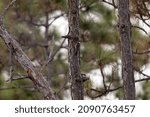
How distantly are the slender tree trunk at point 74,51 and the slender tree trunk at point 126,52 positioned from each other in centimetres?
27

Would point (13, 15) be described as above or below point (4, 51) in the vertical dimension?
above

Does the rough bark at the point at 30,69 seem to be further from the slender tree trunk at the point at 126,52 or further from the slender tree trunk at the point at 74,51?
the slender tree trunk at the point at 126,52

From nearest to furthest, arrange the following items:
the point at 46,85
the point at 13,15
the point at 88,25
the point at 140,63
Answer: the point at 46,85
the point at 140,63
the point at 88,25
the point at 13,15

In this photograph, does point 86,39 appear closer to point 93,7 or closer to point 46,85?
point 93,7

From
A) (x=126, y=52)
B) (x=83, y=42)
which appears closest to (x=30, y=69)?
(x=126, y=52)

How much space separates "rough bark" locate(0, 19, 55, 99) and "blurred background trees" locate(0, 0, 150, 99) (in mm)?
929

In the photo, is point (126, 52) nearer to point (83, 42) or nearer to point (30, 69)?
point (30, 69)

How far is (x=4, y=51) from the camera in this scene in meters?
6.46

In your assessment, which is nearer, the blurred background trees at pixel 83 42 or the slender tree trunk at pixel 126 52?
the slender tree trunk at pixel 126 52

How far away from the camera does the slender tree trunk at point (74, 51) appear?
2.36 metres

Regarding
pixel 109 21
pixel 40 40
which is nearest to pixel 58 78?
pixel 40 40

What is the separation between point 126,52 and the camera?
100 inches

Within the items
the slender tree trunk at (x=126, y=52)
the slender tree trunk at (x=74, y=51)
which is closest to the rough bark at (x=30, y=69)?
the slender tree trunk at (x=74, y=51)

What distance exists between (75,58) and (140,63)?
149cm
